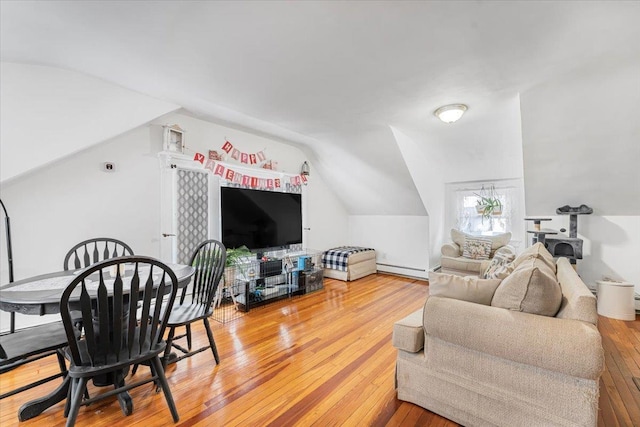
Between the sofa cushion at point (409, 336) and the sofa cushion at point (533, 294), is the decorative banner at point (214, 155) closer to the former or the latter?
the sofa cushion at point (409, 336)

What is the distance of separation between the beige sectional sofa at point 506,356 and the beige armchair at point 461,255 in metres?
2.49

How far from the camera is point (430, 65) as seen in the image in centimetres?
221

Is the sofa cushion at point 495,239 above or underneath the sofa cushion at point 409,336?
above

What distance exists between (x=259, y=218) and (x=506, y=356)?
11.0 feet

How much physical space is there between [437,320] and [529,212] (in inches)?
149

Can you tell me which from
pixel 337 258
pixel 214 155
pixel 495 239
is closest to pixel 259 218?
pixel 214 155

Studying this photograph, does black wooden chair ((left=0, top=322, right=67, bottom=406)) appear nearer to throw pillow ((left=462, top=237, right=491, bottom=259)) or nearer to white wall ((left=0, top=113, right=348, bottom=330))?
white wall ((left=0, top=113, right=348, bottom=330))

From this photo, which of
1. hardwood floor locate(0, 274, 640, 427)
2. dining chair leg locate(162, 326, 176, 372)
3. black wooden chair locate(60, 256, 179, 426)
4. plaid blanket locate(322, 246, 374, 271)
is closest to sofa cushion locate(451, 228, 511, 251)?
hardwood floor locate(0, 274, 640, 427)

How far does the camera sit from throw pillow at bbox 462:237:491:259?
4377mm

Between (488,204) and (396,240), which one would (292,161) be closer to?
(396,240)

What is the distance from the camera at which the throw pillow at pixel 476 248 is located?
4.38 m

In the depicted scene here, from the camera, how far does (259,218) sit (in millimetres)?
4152

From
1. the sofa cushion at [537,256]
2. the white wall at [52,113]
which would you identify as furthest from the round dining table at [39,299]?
the sofa cushion at [537,256]

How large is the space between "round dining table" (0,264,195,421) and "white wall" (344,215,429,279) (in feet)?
13.9
